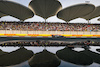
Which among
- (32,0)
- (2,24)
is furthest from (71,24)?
(2,24)

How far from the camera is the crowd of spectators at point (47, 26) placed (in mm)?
33688

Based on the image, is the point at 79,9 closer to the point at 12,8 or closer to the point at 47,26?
the point at 47,26

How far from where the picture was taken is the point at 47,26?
3550 centimetres

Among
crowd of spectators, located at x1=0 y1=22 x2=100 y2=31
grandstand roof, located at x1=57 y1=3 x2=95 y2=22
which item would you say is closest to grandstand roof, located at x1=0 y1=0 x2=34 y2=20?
crowd of spectators, located at x1=0 y1=22 x2=100 y2=31

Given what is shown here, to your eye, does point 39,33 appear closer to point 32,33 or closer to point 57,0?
point 32,33

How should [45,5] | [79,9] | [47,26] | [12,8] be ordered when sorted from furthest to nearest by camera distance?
[47,26], [79,9], [45,5], [12,8]

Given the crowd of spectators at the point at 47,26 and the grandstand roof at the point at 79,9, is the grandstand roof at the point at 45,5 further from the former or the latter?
the crowd of spectators at the point at 47,26

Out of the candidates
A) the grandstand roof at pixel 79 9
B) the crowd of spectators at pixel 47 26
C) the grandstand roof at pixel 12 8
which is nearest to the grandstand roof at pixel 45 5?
the grandstand roof at pixel 12 8

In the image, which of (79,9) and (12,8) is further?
(79,9)

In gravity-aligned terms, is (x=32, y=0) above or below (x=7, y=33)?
above

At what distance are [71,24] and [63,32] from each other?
12.0 m

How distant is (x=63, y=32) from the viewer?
28750mm

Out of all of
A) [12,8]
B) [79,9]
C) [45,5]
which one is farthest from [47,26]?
[12,8]

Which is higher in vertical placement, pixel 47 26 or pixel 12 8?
pixel 12 8
